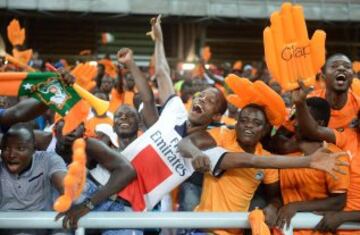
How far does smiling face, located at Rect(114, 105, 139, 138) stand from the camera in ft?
13.6

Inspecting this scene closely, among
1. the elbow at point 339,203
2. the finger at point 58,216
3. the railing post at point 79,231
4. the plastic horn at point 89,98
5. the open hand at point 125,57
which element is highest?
the open hand at point 125,57

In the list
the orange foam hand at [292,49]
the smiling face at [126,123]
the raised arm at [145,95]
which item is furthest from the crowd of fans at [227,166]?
the smiling face at [126,123]

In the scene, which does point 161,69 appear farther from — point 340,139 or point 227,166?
point 340,139

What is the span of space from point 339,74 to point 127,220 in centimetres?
187

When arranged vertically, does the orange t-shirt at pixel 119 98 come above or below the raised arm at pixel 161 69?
below

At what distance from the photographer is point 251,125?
10.8 feet

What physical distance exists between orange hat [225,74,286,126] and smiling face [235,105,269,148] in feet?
0.14

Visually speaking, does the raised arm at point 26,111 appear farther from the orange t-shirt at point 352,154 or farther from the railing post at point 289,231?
the orange t-shirt at point 352,154

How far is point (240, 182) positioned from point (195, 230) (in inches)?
15.1

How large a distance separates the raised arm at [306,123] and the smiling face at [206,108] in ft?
2.20

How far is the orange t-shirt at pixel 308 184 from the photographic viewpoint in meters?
3.18

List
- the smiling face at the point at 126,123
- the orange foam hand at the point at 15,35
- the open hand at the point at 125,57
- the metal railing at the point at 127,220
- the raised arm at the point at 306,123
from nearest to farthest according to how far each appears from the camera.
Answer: the metal railing at the point at 127,220
the raised arm at the point at 306,123
the open hand at the point at 125,57
the smiling face at the point at 126,123
the orange foam hand at the point at 15,35

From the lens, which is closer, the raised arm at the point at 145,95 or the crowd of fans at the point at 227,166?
the crowd of fans at the point at 227,166

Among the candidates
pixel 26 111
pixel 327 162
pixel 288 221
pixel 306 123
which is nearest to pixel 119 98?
pixel 26 111
